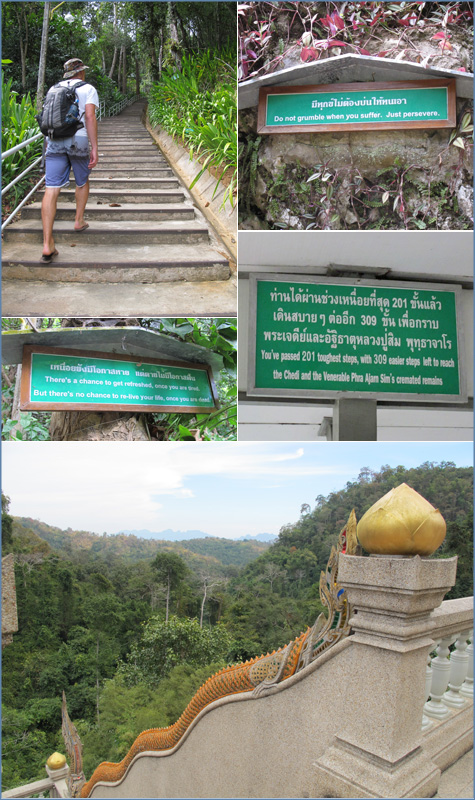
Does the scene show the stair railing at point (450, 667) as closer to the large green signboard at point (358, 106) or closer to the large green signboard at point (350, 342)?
the large green signboard at point (350, 342)

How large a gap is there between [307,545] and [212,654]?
5520 mm

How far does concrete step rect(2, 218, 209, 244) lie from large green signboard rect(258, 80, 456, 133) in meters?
0.69

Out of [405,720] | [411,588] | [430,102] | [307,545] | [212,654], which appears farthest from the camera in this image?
[307,545]

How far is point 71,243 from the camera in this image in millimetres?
2709

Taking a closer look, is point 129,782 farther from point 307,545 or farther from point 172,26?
point 307,545

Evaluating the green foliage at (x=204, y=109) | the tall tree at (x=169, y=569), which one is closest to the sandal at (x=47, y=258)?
the green foliage at (x=204, y=109)

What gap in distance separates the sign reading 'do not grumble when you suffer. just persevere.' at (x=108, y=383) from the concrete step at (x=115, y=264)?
1.50 feet

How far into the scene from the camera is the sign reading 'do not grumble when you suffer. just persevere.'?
276 centimetres

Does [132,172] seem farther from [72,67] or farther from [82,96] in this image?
[72,67]

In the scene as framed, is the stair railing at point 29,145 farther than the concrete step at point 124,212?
No

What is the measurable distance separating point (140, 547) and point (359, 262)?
25260mm

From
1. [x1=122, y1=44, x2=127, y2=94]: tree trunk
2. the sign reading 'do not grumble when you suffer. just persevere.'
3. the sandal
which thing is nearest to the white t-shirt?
[x1=122, y1=44, x2=127, y2=94]: tree trunk

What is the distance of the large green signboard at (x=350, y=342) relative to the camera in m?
2.66

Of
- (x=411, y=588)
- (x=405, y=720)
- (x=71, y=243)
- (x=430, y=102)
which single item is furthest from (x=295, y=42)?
(x=405, y=720)
